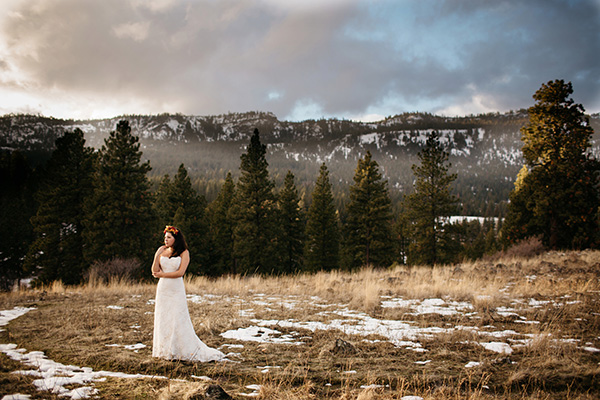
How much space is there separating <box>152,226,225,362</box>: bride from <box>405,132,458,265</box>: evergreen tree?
22.5 m

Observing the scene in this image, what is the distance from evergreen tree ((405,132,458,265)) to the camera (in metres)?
24.2

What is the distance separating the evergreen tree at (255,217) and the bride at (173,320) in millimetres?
27115

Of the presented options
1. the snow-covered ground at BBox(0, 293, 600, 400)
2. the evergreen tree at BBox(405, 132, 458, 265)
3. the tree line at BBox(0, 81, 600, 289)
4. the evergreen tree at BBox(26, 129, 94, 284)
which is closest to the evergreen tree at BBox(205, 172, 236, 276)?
the tree line at BBox(0, 81, 600, 289)

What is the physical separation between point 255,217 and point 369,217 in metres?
12.5

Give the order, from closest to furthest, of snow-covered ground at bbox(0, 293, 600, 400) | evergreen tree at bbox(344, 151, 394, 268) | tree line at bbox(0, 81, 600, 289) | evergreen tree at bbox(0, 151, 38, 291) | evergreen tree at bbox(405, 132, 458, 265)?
snow-covered ground at bbox(0, 293, 600, 400) → tree line at bbox(0, 81, 600, 289) → evergreen tree at bbox(405, 132, 458, 265) → evergreen tree at bbox(344, 151, 394, 268) → evergreen tree at bbox(0, 151, 38, 291)

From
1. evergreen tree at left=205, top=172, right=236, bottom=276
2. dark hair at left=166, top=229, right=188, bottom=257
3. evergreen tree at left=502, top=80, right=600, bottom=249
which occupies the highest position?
evergreen tree at left=502, top=80, right=600, bottom=249

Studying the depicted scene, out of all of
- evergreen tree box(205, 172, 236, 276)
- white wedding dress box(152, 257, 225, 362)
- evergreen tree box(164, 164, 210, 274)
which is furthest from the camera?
evergreen tree box(205, 172, 236, 276)

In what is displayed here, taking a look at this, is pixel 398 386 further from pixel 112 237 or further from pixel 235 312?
pixel 112 237

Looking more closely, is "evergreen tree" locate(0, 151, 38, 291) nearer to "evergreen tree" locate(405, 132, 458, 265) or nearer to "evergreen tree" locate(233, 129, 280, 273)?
"evergreen tree" locate(233, 129, 280, 273)

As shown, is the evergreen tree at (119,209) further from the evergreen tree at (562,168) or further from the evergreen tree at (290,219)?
the evergreen tree at (562,168)

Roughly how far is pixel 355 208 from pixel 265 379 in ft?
98.8

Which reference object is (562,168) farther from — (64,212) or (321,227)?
(64,212)

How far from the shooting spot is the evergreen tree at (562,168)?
19562 mm

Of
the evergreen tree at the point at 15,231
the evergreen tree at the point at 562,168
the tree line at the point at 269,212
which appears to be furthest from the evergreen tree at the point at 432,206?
the evergreen tree at the point at 15,231
